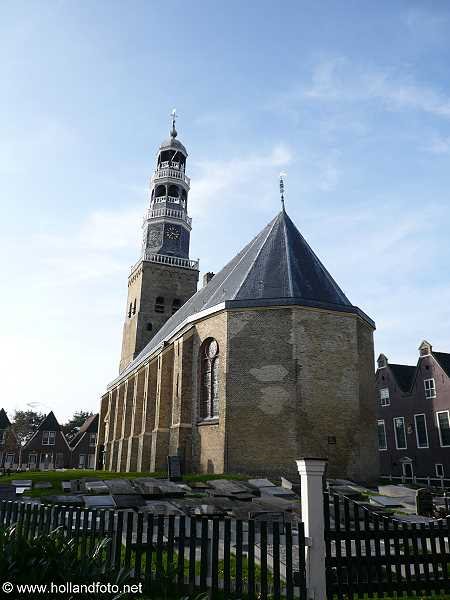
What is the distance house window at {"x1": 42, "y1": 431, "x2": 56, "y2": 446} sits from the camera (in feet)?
188

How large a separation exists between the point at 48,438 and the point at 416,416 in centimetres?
4336

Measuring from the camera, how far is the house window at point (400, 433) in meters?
33.1

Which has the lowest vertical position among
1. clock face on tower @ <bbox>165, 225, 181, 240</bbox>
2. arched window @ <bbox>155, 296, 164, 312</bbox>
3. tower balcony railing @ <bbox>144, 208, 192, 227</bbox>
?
arched window @ <bbox>155, 296, 164, 312</bbox>

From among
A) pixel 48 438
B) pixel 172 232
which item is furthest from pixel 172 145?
pixel 48 438

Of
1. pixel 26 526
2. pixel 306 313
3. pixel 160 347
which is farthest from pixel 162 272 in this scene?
pixel 26 526

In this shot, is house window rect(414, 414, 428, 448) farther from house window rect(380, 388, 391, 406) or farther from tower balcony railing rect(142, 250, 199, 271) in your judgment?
tower balcony railing rect(142, 250, 199, 271)

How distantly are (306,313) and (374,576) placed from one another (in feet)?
49.2

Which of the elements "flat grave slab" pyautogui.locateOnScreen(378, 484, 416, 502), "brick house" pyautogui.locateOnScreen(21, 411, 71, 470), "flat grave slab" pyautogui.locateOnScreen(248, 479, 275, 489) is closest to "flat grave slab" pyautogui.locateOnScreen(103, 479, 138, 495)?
"flat grave slab" pyautogui.locateOnScreen(248, 479, 275, 489)

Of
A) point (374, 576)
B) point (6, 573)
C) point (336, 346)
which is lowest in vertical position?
point (374, 576)

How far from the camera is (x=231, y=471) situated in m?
19.1

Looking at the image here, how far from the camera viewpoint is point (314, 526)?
19.8 ft

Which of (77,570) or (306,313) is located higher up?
(306,313)

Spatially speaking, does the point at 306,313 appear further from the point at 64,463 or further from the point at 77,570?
the point at 64,463

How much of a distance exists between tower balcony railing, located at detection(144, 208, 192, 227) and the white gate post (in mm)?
40261
